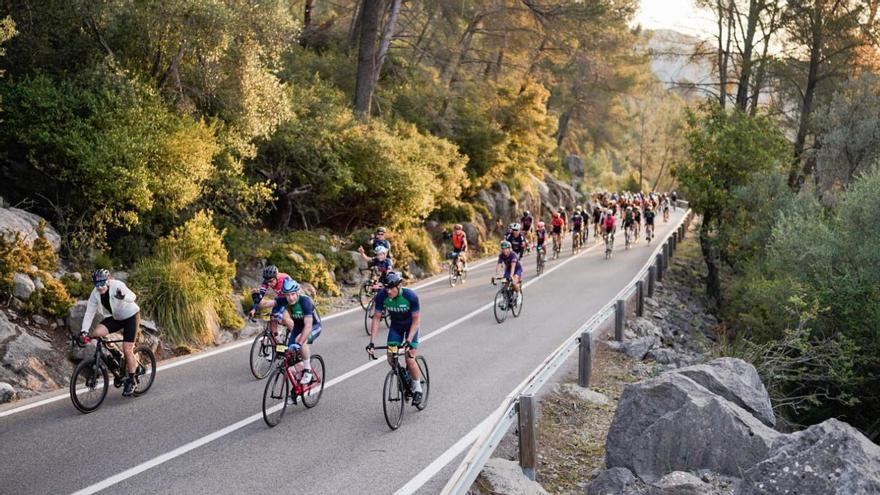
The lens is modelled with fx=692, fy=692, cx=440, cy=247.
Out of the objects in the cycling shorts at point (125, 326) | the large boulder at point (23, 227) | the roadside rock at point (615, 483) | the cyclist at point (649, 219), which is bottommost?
the cyclist at point (649, 219)

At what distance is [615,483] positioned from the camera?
294 inches

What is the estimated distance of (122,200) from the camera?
528 inches

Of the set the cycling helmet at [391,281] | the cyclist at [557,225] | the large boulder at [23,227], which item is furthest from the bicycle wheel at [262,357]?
the cyclist at [557,225]

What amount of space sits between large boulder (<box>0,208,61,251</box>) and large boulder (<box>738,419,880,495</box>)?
11376 millimetres

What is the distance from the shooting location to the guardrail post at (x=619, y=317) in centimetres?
1444

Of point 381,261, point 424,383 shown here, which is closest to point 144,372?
point 424,383

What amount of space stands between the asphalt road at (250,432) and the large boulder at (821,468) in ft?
10.9

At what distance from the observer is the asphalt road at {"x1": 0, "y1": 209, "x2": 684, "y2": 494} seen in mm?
7418

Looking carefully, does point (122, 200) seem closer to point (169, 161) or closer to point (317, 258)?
point (169, 161)

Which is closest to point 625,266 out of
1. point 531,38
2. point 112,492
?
point 531,38

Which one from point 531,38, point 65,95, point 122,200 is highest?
point 531,38

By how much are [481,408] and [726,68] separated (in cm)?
2603

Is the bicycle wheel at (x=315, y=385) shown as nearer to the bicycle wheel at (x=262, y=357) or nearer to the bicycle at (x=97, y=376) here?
the bicycle wheel at (x=262, y=357)

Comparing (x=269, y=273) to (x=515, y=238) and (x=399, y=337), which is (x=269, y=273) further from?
(x=515, y=238)
